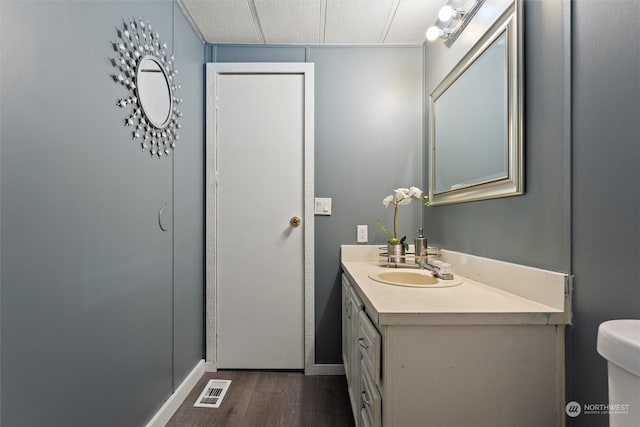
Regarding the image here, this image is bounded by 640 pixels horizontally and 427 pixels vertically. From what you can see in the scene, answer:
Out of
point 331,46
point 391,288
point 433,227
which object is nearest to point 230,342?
point 391,288

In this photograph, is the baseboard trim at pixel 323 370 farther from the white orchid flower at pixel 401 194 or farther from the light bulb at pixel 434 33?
the light bulb at pixel 434 33

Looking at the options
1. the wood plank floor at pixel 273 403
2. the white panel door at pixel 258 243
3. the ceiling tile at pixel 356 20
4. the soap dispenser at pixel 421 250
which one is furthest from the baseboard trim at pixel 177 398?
the ceiling tile at pixel 356 20

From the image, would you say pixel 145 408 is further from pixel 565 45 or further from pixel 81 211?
pixel 565 45

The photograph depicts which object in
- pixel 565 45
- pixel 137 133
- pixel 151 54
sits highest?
pixel 151 54

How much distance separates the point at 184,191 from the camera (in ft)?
5.38

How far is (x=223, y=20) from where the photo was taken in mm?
1680

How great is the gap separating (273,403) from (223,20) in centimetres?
222

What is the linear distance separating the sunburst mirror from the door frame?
1.26 ft

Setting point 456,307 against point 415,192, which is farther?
point 415,192

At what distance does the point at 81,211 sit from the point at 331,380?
1645 millimetres

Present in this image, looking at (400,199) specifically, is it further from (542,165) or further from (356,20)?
(356,20)

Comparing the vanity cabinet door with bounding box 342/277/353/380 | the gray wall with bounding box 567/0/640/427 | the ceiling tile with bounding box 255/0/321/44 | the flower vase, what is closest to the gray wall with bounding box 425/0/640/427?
the gray wall with bounding box 567/0/640/427

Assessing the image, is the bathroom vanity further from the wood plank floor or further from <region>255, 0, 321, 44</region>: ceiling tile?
<region>255, 0, 321, 44</region>: ceiling tile

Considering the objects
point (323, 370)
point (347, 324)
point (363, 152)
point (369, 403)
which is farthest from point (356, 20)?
point (323, 370)
